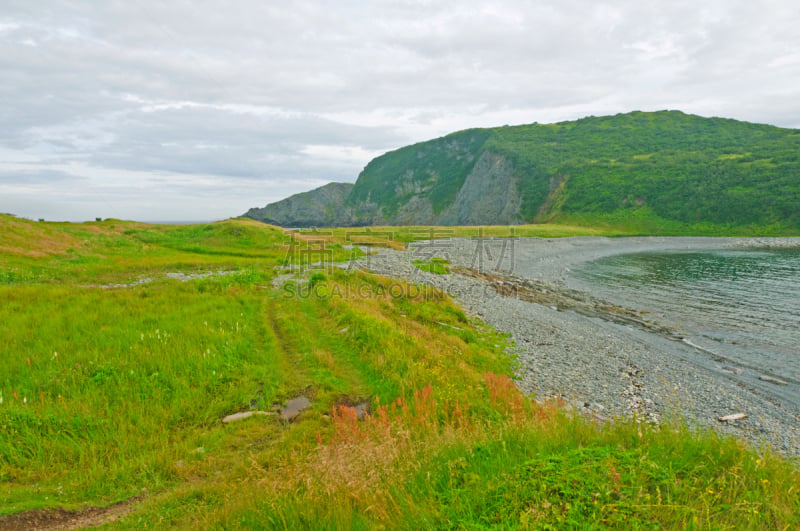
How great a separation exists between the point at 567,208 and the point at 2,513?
166013 mm

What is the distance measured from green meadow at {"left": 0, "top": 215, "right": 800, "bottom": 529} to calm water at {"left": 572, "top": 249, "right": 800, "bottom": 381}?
51.5 ft

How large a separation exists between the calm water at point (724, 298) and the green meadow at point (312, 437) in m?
15.7

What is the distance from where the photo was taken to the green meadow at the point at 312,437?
441 cm

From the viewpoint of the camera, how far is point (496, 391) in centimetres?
1048

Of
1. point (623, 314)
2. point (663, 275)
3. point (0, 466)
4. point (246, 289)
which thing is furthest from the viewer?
point (663, 275)

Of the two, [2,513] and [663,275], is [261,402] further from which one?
[663,275]

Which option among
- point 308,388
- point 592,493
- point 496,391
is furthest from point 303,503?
point 496,391

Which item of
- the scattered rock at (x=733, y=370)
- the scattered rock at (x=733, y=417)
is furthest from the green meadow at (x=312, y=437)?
the scattered rock at (x=733, y=370)

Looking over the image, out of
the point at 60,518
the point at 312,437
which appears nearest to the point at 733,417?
the point at 312,437

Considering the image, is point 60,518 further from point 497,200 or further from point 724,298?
point 497,200

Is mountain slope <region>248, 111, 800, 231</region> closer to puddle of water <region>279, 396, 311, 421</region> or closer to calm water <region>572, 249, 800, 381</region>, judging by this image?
calm water <region>572, 249, 800, 381</region>

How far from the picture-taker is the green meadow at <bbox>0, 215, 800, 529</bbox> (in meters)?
4.41

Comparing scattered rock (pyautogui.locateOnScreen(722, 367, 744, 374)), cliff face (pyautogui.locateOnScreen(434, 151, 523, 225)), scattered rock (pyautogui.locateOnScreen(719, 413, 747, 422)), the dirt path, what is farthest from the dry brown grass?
A: cliff face (pyautogui.locateOnScreen(434, 151, 523, 225))

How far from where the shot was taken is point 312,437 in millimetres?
8125
